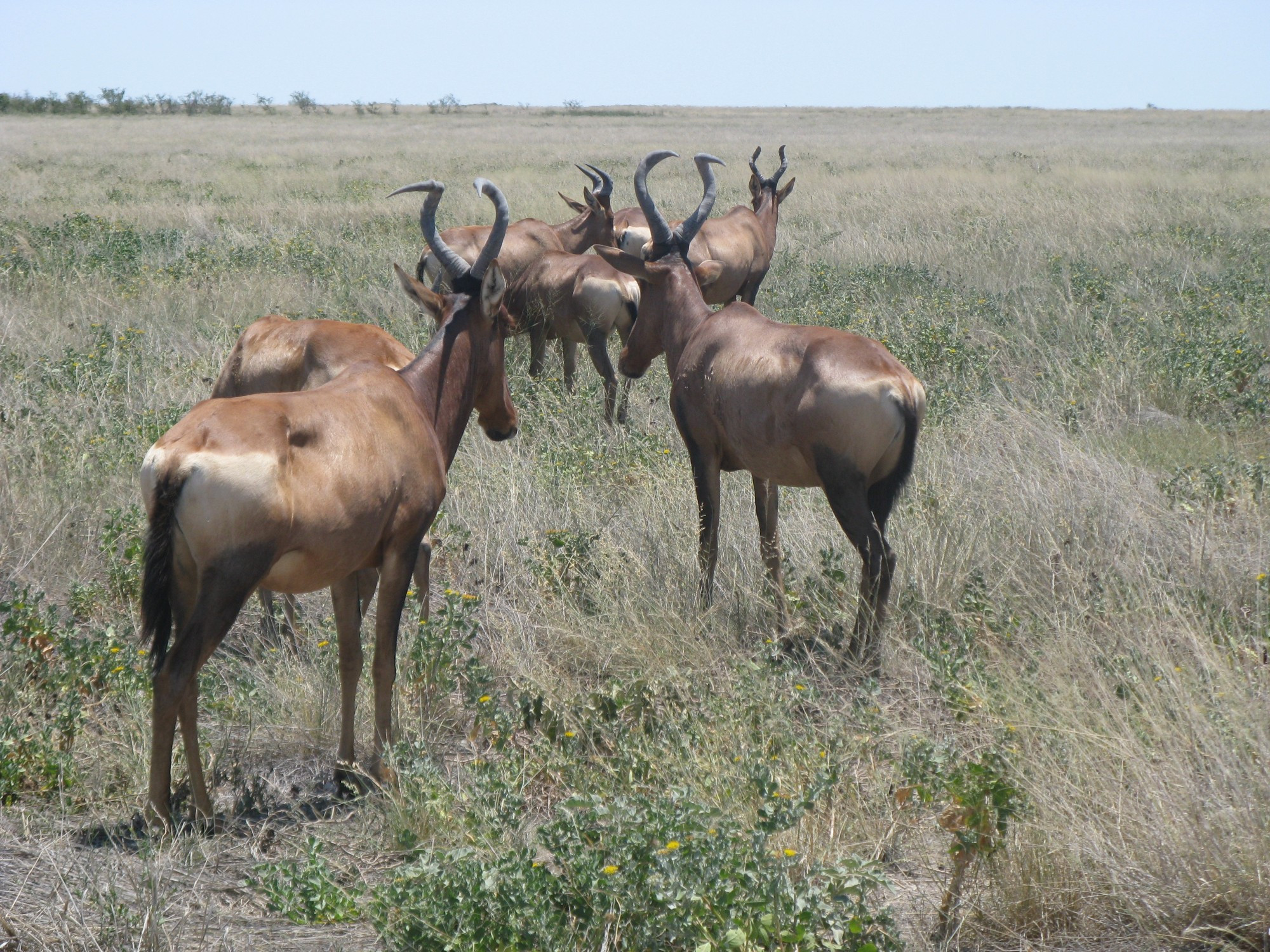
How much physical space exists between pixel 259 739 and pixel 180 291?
909 centimetres

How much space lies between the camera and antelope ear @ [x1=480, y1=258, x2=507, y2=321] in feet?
18.1

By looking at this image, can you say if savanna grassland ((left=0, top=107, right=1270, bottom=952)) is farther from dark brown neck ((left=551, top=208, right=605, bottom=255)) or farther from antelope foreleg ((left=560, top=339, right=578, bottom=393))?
dark brown neck ((left=551, top=208, right=605, bottom=255))

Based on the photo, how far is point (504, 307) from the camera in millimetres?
5840

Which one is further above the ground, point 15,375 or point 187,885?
point 15,375

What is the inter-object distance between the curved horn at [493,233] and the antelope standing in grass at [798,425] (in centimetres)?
128

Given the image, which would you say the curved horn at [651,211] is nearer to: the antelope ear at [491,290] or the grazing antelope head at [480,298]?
the grazing antelope head at [480,298]

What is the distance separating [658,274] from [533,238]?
249 inches

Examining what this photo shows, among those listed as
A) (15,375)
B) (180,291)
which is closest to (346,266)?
(180,291)

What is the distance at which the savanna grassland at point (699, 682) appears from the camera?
320cm

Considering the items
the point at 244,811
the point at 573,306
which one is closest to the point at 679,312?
the point at 244,811

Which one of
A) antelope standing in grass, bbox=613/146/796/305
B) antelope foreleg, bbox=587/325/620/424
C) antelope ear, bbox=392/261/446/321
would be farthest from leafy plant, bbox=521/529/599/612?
antelope standing in grass, bbox=613/146/796/305

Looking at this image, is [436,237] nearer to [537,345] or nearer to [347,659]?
[347,659]

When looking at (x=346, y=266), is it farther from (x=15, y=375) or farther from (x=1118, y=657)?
(x=1118, y=657)

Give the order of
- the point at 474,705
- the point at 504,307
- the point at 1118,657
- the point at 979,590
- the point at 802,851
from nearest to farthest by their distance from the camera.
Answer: the point at 802,851, the point at 1118,657, the point at 474,705, the point at 979,590, the point at 504,307
